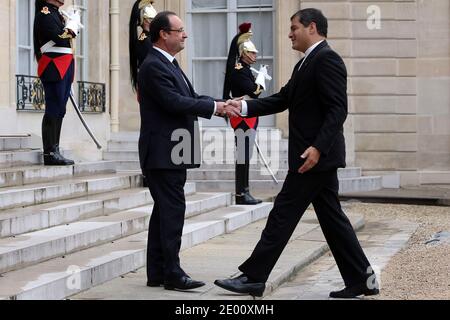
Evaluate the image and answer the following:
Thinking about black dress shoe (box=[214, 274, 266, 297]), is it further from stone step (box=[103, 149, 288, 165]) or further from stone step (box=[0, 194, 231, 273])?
stone step (box=[103, 149, 288, 165])

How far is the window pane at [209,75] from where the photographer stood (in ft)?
56.2

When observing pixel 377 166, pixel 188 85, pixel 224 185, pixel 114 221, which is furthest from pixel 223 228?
pixel 377 166

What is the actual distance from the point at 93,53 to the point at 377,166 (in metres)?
4.96

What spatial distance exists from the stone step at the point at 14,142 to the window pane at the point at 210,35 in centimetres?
640

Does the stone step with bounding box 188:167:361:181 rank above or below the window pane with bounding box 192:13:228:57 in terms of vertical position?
below

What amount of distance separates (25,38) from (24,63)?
0.30 metres

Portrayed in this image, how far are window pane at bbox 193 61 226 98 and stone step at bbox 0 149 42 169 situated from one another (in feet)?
22.5

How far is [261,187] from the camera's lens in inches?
581

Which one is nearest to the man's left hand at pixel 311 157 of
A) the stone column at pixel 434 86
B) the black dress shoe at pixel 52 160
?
the black dress shoe at pixel 52 160

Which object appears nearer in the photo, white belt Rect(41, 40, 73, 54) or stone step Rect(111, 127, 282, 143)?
white belt Rect(41, 40, 73, 54)

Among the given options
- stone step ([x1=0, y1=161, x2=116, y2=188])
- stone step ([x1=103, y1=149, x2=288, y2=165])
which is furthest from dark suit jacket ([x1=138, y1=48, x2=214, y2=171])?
stone step ([x1=103, y1=149, x2=288, y2=165])

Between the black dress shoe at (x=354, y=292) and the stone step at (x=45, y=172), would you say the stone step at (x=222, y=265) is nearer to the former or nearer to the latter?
the black dress shoe at (x=354, y=292)

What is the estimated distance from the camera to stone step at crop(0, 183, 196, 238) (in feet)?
26.0

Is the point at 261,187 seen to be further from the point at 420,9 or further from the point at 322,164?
the point at 322,164
